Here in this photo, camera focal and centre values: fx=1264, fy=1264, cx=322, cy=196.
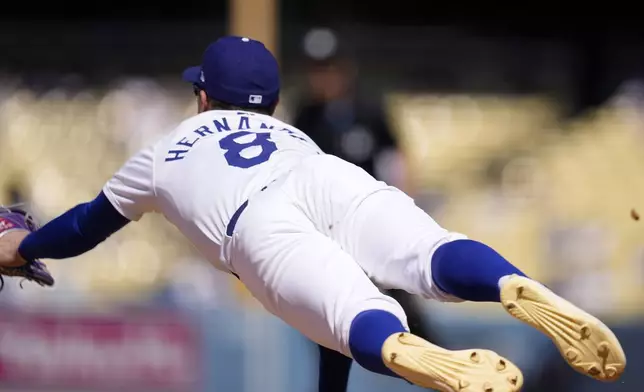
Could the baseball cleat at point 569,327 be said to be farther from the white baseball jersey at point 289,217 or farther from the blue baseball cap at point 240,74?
the blue baseball cap at point 240,74

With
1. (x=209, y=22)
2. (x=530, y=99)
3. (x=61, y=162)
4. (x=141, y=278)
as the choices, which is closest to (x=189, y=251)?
(x=141, y=278)

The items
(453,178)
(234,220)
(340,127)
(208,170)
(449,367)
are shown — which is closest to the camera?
(449,367)

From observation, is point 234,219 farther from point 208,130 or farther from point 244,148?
point 208,130

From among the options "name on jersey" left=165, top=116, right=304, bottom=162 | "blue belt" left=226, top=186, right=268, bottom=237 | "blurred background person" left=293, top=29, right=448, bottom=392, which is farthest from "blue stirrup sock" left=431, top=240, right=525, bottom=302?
"blurred background person" left=293, top=29, right=448, bottom=392

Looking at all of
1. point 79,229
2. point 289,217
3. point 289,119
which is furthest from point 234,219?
point 289,119

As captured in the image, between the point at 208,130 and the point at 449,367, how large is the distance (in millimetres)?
1247

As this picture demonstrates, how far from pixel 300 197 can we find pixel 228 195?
8.4 inches

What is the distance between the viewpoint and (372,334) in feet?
9.87

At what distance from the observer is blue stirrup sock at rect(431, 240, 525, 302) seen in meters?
3.07

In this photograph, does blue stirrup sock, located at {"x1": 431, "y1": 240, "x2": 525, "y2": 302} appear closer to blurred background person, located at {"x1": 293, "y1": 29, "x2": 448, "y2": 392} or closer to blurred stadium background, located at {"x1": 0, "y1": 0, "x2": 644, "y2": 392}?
blurred background person, located at {"x1": 293, "y1": 29, "x2": 448, "y2": 392}

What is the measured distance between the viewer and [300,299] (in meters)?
3.27

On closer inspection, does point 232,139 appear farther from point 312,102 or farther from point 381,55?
point 381,55

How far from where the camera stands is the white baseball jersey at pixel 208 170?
139 inches

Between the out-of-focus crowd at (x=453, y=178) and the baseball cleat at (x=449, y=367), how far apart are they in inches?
164
